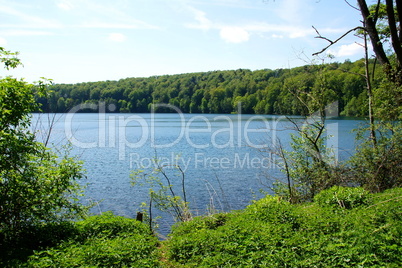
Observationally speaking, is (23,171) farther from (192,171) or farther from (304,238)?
(192,171)

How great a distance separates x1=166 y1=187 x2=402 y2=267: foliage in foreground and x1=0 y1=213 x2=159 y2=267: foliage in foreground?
0.88 metres

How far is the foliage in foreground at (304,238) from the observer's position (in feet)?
17.4

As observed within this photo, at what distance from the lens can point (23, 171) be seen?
7184mm

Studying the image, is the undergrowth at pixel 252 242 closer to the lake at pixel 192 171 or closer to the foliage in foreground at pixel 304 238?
the foliage in foreground at pixel 304 238

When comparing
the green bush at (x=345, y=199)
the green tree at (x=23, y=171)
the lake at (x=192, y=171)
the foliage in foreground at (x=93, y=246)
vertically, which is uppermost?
the green tree at (x=23, y=171)

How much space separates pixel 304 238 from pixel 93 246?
400 cm

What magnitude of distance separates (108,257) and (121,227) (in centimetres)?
223

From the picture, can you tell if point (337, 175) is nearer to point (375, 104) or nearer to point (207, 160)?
point (375, 104)

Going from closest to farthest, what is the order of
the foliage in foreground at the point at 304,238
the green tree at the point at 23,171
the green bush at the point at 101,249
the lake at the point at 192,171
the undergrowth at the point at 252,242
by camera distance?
the foliage in foreground at the point at 304,238
the undergrowth at the point at 252,242
the green bush at the point at 101,249
the green tree at the point at 23,171
the lake at the point at 192,171

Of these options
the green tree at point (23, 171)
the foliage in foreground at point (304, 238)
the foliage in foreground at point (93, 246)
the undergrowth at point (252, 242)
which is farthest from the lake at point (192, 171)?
the foliage in foreground at point (304, 238)

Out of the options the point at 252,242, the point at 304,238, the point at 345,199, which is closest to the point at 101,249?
the point at 252,242

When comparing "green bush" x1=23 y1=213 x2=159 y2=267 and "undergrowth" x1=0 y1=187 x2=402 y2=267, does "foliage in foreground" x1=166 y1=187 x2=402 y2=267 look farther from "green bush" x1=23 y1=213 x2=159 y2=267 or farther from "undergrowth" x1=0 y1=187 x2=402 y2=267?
"green bush" x1=23 y1=213 x2=159 y2=267

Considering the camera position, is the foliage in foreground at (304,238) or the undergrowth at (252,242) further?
the undergrowth at (252,242)

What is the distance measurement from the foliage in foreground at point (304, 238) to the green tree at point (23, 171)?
9.51 ft
